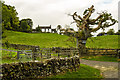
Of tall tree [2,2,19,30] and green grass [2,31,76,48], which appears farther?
green grass [2,31,76,48]

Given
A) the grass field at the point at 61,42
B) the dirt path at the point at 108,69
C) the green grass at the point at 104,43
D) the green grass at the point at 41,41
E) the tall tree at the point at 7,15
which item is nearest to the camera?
the dirt path at the point at 108,69

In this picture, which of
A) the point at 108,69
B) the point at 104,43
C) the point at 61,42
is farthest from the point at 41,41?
the point at 108,69

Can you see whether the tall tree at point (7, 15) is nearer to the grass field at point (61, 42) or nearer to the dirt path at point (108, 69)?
the grass field at point (61, 42)

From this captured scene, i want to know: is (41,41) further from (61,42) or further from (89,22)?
(89,22)

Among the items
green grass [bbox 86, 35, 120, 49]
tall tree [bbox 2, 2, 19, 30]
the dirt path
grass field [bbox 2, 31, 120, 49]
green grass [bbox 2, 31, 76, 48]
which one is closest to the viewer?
the dirt path

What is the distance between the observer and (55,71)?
1098 centimetres

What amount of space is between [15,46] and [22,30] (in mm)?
40703

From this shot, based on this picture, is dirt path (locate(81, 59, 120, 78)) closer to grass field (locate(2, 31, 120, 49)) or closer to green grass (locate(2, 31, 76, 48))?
grass field (locate(2, 31, 120, 49))

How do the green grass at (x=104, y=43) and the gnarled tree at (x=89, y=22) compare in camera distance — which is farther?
the green grass at (x=104, y=43)

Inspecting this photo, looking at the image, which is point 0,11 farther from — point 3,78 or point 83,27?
point 3,78

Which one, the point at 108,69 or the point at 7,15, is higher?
the point at 7,15

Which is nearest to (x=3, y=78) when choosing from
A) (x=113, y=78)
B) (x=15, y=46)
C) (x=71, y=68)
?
(x=71, y=68)

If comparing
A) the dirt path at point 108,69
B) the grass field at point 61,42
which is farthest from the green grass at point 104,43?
the dirt path at point 108,69

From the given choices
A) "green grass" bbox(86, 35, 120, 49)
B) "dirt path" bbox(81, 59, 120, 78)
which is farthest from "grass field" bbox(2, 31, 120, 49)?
"dirt path" bbox(81, 59, 120, 78)
